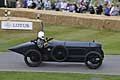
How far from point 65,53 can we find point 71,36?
8.10m

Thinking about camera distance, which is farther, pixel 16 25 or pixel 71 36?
pixel 16 25

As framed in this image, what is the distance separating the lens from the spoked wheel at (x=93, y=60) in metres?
13.4

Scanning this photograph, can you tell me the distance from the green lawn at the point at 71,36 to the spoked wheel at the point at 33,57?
4682 millimetres

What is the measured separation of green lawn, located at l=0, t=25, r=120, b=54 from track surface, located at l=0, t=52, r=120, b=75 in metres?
A: 3.43

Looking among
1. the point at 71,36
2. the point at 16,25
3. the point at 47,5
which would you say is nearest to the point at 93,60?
the point at 71,36

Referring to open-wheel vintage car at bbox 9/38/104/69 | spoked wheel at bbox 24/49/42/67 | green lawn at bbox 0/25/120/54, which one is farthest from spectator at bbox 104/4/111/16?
spoked wheel at bbox 24/49/42/67

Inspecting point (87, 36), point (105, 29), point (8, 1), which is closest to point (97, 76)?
point (87, 36)

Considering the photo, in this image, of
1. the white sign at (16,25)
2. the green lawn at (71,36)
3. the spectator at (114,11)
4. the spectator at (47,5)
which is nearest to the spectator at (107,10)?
the spectator at (114,11)

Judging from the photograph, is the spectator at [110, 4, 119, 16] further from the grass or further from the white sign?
the grass

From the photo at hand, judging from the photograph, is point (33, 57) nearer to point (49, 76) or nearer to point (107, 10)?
point (49, 76)

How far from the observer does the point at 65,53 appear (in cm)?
1341

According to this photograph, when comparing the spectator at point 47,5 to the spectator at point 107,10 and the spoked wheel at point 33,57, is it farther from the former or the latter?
the spoked wheel at point 33,57

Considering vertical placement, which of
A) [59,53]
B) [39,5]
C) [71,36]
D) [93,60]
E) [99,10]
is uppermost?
[39,5]

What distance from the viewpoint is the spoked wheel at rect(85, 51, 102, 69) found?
13352 millimetres
